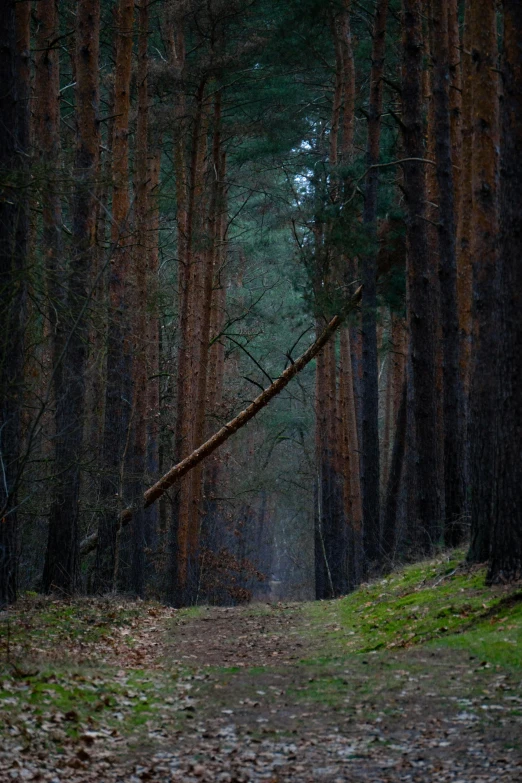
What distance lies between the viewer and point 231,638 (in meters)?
11.8

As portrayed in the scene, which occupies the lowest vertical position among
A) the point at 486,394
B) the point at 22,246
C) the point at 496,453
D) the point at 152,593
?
the point at 152,593

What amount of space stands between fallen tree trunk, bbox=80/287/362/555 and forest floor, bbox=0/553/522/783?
5.71 m

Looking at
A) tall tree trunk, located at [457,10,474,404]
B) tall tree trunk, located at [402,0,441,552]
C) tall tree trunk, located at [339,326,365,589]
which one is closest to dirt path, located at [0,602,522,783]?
tall tree trunk, located at [402,0,441,552]

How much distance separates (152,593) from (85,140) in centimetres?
1234

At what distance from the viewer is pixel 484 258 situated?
36.3 feet

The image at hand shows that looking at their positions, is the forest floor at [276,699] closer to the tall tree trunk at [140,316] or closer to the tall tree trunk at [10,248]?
the tall tree trunk at [10,248]

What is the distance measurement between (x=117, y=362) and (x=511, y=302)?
315 inches

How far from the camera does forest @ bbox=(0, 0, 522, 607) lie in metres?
9.54

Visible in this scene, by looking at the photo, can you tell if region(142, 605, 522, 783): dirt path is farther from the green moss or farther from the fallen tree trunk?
the fallen tree trunk

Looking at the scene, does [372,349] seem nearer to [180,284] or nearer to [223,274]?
[180,284]

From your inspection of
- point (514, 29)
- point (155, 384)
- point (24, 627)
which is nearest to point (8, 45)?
point (514, 29)

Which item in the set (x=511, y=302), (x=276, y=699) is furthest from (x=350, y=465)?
(x=276, y=699)

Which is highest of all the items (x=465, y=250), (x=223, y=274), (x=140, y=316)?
(x=223, y=274)

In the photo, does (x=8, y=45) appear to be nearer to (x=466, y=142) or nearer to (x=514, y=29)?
(x=514, y=29)
